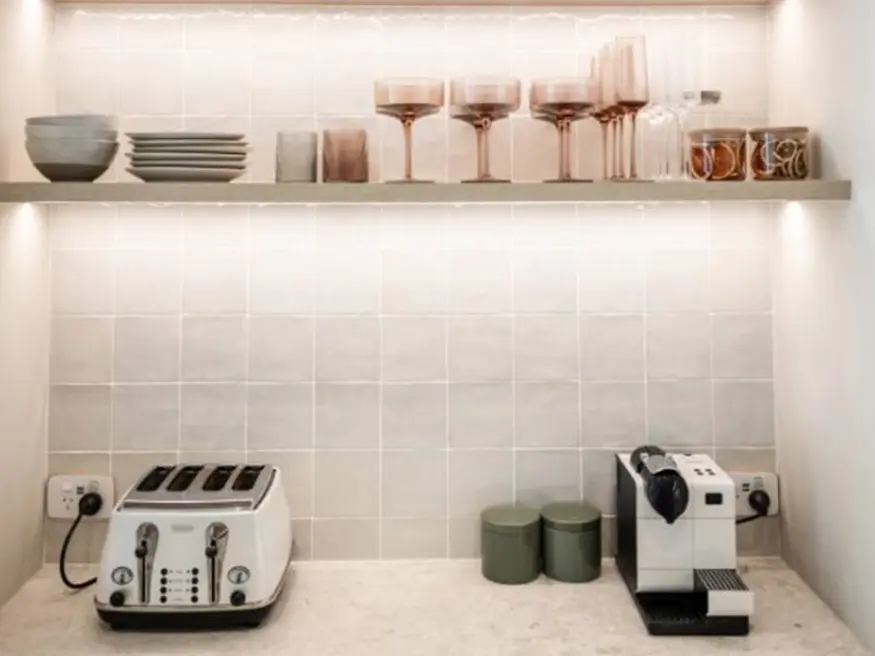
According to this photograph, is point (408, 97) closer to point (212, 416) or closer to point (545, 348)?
point (545, 348)

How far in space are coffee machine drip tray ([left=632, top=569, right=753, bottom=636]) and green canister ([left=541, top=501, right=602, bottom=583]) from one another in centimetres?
21

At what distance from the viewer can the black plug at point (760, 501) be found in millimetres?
1936

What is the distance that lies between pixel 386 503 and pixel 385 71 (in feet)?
3.02

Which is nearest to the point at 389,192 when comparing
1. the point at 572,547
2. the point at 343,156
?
→ the point at 343,156

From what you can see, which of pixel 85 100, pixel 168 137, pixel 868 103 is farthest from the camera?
pixel 85 100

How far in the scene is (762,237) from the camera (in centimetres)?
196

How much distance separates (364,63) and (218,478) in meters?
0.91

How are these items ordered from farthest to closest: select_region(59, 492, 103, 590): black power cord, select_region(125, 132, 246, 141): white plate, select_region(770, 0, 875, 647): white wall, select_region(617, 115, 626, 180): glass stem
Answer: select_region(59, 492, 103, 590): black power cord → select_region(617, 115, 626, 180): glass stem → select_region(125, 132, 246, 141): white plate → select_region(770, 0, 875, 647): white wall

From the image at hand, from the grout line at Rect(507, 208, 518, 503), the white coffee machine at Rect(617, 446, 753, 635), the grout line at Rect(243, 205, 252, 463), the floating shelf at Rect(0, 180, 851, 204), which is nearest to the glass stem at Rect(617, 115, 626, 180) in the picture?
the floating shelf at Rect(0, 180, 851, 204)

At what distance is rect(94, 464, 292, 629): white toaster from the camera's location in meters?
1.58

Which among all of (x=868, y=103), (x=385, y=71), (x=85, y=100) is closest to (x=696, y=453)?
(x=868, y=103)

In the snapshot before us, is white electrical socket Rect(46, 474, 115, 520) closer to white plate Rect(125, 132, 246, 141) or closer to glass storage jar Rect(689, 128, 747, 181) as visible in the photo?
white plate Rect(125, 132, 246, 141)

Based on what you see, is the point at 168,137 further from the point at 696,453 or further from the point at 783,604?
the point at 783,604

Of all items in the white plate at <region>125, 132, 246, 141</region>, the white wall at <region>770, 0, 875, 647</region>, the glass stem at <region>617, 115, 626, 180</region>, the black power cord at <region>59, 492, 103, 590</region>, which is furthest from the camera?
the black power cord at <region>59, 492, 103, 590</region>
